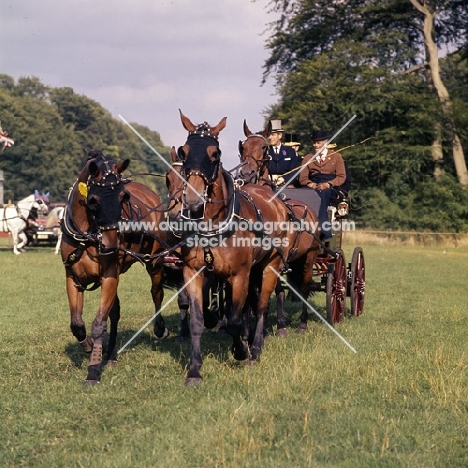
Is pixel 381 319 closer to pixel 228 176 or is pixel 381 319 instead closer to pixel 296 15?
pixel 228 176

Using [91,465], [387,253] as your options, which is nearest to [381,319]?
[91,465]

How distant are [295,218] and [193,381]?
10.1ft

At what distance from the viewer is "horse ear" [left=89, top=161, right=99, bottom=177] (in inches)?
278

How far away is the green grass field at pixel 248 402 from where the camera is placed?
191 inches

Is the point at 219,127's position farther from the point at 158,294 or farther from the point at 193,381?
the point at 158,294

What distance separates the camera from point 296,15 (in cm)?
4222

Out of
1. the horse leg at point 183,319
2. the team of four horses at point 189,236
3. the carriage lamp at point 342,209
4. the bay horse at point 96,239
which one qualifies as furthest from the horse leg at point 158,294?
the carriage lamp at point 342,209

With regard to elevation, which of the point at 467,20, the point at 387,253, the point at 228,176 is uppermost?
the point at 467,20

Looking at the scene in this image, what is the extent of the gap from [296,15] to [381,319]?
33451mm

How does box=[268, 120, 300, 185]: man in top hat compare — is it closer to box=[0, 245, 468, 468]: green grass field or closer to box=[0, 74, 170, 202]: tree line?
box=[0, 245, 468, 468]: green grass field

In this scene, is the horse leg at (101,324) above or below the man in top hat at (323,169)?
below

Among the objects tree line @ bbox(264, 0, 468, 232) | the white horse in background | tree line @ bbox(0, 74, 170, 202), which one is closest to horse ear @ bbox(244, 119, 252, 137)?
the white horse in background

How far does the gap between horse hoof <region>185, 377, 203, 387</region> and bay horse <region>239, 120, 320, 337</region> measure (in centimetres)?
287

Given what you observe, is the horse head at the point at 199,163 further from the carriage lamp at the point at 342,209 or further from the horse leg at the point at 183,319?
the carriage lamp at the point at 342,209
